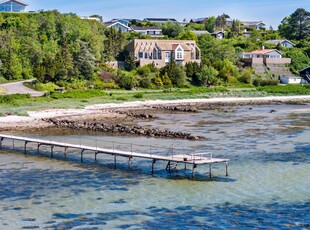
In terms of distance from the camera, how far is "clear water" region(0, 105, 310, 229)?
21.5m

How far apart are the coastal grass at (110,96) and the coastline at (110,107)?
136 cm

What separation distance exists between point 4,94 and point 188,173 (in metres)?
35.3

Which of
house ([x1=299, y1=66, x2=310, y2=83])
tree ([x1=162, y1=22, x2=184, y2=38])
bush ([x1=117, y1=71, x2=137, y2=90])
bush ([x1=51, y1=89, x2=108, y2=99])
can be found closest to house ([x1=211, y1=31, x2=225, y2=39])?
tree ([x1=162, y1=22, x2=184, y2=38])

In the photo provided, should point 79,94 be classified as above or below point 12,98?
above

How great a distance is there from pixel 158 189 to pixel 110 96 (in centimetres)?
4037

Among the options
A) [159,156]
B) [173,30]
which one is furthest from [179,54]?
[159,156]

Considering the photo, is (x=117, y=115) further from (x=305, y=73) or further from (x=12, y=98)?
(x=305, y=73)

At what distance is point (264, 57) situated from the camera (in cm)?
9494

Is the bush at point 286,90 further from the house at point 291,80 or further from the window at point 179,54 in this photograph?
the window at point 179,54

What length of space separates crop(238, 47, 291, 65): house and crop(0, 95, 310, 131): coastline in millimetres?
17962

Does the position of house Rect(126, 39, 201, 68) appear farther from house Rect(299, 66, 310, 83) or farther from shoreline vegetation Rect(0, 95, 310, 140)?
shoreline vegetation Rect(0, 95, 310, 140)

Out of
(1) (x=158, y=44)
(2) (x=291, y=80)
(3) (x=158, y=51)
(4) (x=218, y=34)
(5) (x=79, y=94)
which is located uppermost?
(4) (x=218, y=34)

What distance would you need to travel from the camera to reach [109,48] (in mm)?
85312

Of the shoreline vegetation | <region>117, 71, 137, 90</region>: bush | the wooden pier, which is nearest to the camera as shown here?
the wooden pier
